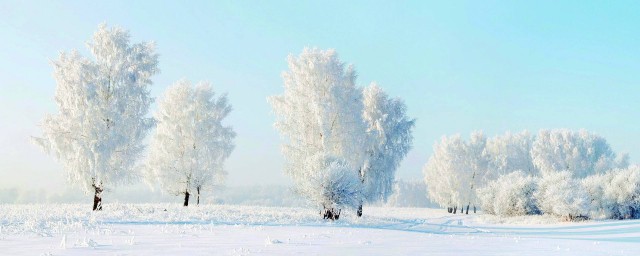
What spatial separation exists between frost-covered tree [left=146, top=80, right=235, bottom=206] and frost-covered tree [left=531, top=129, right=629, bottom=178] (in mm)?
52308

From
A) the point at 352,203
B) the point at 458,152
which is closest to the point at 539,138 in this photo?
the point at 458,152

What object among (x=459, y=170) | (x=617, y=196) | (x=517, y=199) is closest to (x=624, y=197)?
(x=617, y=196)

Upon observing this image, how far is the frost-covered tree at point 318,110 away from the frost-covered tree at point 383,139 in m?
1.98

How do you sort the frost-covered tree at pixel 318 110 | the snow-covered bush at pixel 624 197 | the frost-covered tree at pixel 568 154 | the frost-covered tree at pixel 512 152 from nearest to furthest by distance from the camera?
1. the frost-covered tree at pixel 318 110
2. the snow-covered bush at pixel 624 197
3. the frost-covered tree at pixel 568 154
4. the frost-covered tree at pixel 512 152

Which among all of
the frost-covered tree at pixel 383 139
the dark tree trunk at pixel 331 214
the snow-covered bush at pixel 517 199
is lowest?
the dark tree trunk at pixel 331 214

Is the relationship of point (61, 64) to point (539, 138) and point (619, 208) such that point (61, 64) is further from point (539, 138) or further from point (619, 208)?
point (539, 138)

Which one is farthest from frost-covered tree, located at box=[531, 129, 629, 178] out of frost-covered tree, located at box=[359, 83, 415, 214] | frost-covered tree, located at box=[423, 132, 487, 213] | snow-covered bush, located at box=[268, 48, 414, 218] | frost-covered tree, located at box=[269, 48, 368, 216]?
frost-covered tree, located at box=[269, 48, 368, 216]

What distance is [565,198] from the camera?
4031 centimetres

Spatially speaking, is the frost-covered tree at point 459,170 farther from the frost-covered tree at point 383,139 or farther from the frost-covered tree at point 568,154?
the frost-covered tree at point 383,139

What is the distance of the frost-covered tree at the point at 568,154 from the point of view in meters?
70.8

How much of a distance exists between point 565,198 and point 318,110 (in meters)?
23.0

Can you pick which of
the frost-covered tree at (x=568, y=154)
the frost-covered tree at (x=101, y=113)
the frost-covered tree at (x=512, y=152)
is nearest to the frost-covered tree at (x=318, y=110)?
the frost-covered tree at (x=101, y=113)

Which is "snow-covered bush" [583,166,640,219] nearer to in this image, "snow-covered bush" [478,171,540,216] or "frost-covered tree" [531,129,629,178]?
"snow-covered bush" [478,171,540,216]

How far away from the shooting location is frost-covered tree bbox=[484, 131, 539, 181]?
235 feet
